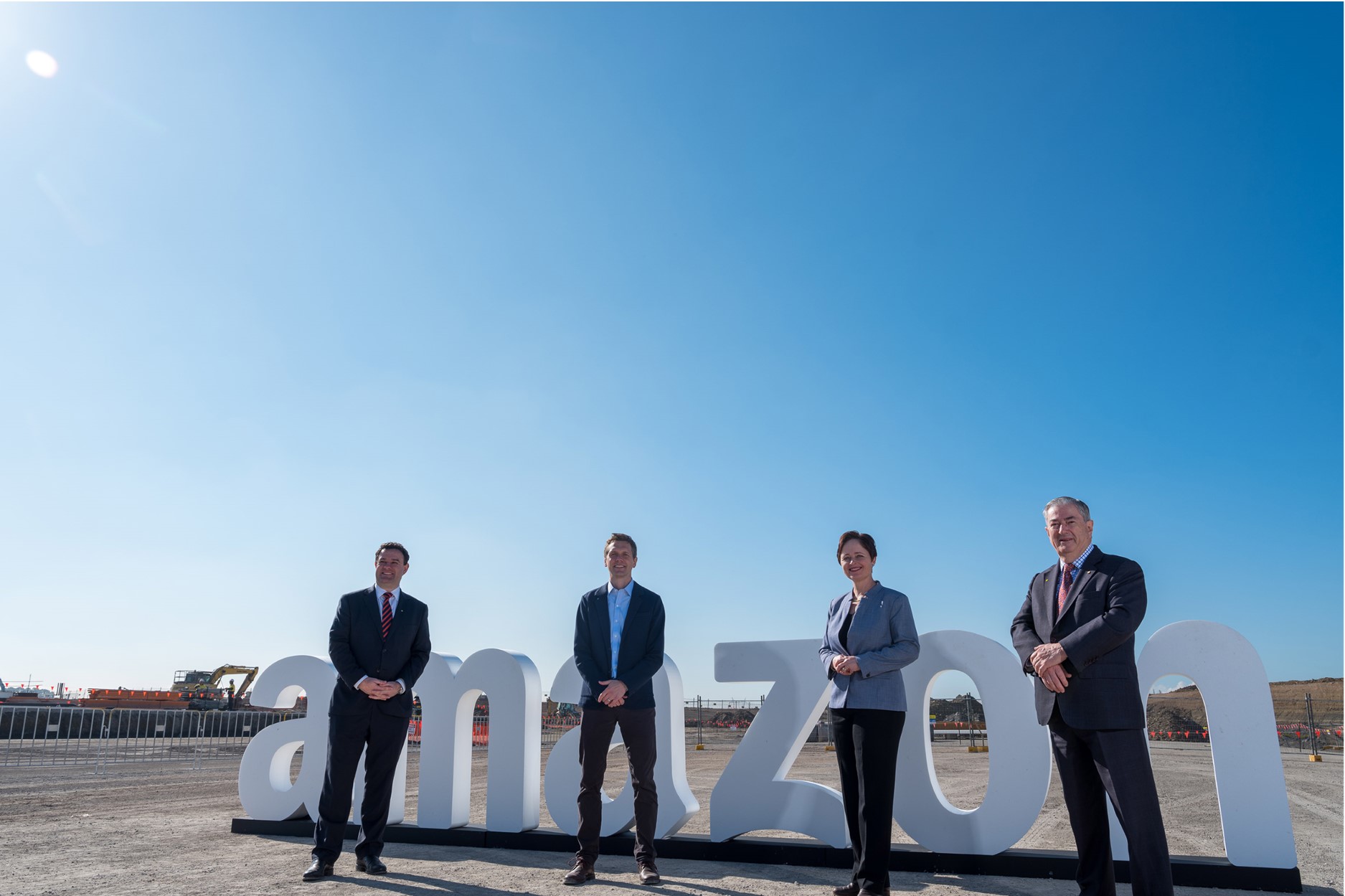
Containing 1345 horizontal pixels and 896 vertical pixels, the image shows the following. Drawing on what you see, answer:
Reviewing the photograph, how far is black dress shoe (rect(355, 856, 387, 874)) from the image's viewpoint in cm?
488

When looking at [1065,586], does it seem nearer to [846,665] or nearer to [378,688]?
[846,665]

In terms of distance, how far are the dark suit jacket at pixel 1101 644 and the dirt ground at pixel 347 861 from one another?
159 centimetres

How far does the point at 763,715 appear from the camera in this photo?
5.75 metres

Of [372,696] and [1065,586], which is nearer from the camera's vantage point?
[1065,586]

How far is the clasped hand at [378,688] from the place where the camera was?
514 cm

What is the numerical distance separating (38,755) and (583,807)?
21646 millimetres

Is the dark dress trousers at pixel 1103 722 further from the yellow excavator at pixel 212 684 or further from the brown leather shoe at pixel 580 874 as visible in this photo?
the yellow excavator at pixel 212 684

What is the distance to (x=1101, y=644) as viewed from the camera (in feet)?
11.2

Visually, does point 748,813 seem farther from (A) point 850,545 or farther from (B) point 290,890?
(B) point 290,890

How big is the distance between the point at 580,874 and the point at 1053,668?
284 centimetres

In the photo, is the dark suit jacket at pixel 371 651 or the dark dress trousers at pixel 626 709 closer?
the dark dress trousers at pixel 626 709

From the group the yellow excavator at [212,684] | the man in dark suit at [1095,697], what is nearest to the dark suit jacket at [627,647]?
the man in dark suit at [1095,697]

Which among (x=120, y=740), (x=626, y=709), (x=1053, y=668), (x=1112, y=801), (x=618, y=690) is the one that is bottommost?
(x=120, y=740)

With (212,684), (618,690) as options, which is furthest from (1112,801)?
(212,684)
